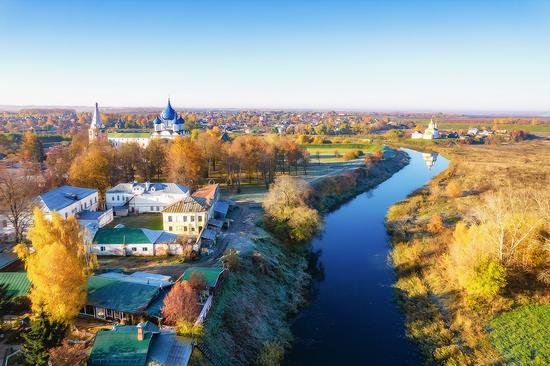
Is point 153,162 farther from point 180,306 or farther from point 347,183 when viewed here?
point 180,306

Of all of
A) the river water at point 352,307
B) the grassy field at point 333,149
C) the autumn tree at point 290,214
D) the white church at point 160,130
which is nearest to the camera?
the river water at point 352,307

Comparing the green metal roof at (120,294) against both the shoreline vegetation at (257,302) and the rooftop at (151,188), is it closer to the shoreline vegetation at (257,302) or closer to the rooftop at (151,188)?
the shoreline vegetation at (257,302)

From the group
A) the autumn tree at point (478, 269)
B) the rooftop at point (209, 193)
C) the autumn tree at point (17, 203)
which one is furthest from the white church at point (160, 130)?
the autumn tree at point (478, 269)

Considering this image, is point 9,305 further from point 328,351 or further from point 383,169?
point 383,169

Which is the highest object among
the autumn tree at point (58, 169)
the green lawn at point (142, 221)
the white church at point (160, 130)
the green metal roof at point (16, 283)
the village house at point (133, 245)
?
the white church at point (160, 130)

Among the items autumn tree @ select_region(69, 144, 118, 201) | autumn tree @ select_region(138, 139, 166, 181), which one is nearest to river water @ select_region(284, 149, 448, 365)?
autumn tree @ select_region(138, 139, 166, 181)

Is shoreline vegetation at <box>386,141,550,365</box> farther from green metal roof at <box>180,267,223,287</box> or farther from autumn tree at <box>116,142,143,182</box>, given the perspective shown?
autumn tree at <box>116,142,143,182</box>

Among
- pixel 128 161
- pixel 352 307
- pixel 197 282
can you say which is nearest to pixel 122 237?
pixel 197 282
